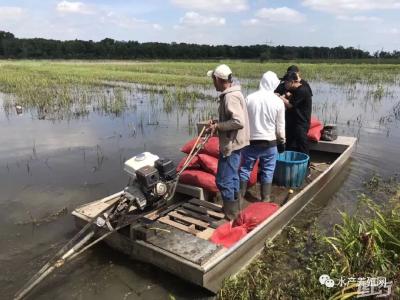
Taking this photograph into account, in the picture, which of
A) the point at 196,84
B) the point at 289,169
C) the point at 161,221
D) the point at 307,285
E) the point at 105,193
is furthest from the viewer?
the point at 196,84

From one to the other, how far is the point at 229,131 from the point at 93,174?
4.08 metres

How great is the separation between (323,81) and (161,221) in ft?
74.3

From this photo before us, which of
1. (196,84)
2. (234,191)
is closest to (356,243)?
(234,191)

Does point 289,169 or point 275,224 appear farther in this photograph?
point 289,169

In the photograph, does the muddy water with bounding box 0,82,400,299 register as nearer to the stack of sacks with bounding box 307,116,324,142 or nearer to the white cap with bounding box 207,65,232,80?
the stack of sacks with bounding box 307,116,324,142

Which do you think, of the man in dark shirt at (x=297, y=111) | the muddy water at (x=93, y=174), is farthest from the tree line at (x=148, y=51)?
the man in dark shirt at (x=297, y=111)

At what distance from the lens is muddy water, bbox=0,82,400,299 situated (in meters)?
4.18

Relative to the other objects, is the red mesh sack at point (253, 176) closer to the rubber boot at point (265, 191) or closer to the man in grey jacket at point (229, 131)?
the rubber boot at point (265, 191)

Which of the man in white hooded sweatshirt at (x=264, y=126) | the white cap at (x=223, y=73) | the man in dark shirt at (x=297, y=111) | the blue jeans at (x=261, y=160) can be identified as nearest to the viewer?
the white cap at (x=223, y=73)

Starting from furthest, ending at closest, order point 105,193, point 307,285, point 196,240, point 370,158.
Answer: point 370,158, point 105,193, point 196,240, point 307,285

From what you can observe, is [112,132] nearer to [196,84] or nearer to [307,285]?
[307,285]

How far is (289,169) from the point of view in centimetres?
620

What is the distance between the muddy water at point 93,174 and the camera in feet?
13.7

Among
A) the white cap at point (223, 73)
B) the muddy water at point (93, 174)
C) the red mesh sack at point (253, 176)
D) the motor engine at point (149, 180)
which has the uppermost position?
the white cap at point (223, 73)
